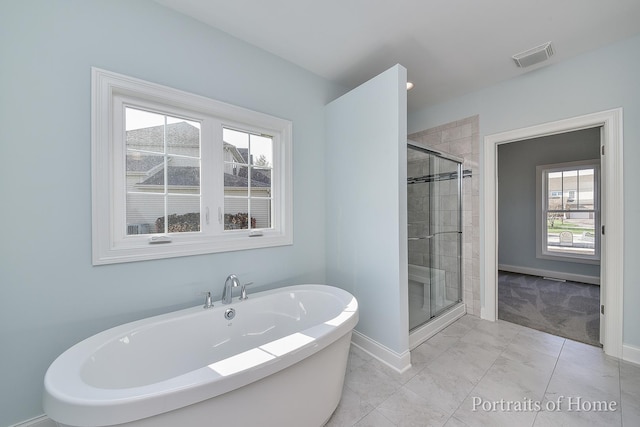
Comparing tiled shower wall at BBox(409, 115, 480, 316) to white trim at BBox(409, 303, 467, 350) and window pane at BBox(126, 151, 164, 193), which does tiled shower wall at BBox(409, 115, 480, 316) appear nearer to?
white trim at BBox(409, 303, 467, 350)

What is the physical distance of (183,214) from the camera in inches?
72.5

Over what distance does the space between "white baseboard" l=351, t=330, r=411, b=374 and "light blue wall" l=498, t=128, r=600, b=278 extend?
410 centimetres

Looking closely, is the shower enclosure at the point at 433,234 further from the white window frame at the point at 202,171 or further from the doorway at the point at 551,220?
the white window frame at the point at 202,171

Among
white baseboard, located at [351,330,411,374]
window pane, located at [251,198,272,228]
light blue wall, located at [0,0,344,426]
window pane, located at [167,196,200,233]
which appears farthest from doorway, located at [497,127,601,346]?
light blue wall, located at [0,0,344,426]

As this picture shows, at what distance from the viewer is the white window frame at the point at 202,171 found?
146 centimetres

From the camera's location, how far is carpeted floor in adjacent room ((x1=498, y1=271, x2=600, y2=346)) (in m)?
2.49

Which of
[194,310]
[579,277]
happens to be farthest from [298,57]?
[579,277]

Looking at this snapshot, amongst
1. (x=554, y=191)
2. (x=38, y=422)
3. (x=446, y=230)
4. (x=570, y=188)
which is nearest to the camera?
(x=38, y=422)

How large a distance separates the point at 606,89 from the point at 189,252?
3.61 meters

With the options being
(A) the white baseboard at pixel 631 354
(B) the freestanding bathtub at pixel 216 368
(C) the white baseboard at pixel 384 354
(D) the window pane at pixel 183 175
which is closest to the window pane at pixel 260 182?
(D) the window pane at pixel 183 175

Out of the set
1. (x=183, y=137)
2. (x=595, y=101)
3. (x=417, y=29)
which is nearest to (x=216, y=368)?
(x=183, y=137)

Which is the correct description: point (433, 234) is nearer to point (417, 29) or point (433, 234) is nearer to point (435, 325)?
point (435, 325)

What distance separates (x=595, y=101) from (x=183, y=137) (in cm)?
344

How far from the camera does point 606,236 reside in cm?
208
